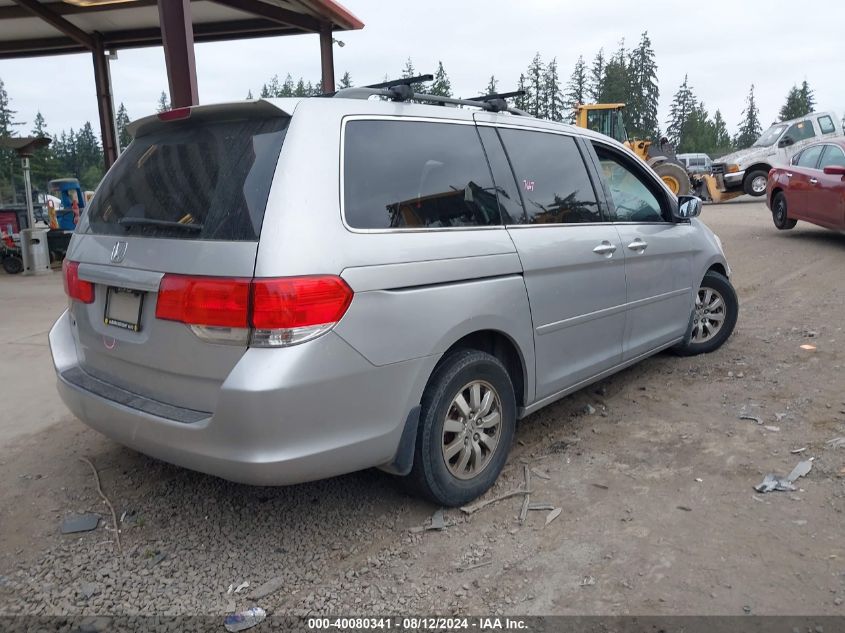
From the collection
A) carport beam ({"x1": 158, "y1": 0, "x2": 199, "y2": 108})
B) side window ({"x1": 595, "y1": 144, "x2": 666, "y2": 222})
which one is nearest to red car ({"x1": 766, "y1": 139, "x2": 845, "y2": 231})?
side window ({"x1": 595, "y1": 144, "x2": 666, "y2": 222})

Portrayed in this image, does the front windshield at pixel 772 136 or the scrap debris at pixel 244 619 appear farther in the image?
the front windshield at pixel 772 136

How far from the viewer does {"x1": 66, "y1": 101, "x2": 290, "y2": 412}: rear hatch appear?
8.20 ft

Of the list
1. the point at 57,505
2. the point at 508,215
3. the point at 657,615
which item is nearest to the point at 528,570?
the point at 657,615

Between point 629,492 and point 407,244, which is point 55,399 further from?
point 629,492

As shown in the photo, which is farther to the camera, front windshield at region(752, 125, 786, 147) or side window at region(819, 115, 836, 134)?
front windshield at region(752, 125, 786, 147)

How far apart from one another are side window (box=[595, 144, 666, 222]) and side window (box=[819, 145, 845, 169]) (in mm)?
7637

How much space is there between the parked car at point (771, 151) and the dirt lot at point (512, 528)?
57.2 feet

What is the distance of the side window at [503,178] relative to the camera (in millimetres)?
3392

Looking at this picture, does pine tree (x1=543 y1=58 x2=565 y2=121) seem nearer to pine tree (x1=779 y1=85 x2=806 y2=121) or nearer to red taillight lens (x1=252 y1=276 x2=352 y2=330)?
pine tree (x1=779 y1=85 x2=806 y2=121)

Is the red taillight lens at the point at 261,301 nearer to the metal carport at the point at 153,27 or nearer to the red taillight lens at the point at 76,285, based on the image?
the red taillight lens at the point at 76,285

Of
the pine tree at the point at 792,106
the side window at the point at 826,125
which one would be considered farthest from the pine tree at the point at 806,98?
the side window at the point at 826,125

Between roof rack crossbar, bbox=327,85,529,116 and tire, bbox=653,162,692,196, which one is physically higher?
roof rack crossbar, bbox=327,85,529,116

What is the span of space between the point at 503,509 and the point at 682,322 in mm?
2495

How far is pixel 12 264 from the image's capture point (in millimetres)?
11547
